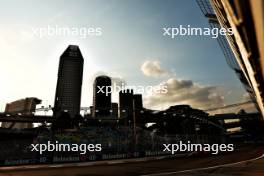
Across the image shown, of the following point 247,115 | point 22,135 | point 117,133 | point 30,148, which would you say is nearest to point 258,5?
point 30,148

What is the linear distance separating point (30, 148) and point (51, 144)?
8.88 meters

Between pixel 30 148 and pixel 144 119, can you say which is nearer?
pixel 30 148

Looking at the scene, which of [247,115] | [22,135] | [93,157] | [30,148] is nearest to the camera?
[93,157]

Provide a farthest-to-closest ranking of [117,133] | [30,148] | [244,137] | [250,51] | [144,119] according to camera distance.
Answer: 1. [244,137]
2. [144,119]
3. [117,133]
4. [30,148]
5. [250,51]

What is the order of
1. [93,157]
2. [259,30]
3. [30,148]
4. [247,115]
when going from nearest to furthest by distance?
[259,30] < [93,157] < [30,148] < [247,115]

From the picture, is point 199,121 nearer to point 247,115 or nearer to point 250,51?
point 247,115

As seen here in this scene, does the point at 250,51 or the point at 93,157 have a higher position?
the point at 250,51

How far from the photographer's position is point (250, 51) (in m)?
3.80

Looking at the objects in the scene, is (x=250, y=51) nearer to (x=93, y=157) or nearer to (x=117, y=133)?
(x=93, y=157)

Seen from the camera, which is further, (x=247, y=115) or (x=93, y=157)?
(x=247, y=115)

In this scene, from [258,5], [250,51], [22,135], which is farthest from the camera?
[22,135]

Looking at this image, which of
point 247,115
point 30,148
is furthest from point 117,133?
point 247,115

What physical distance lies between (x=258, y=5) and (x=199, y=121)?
14991 cm

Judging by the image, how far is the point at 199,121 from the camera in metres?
145
